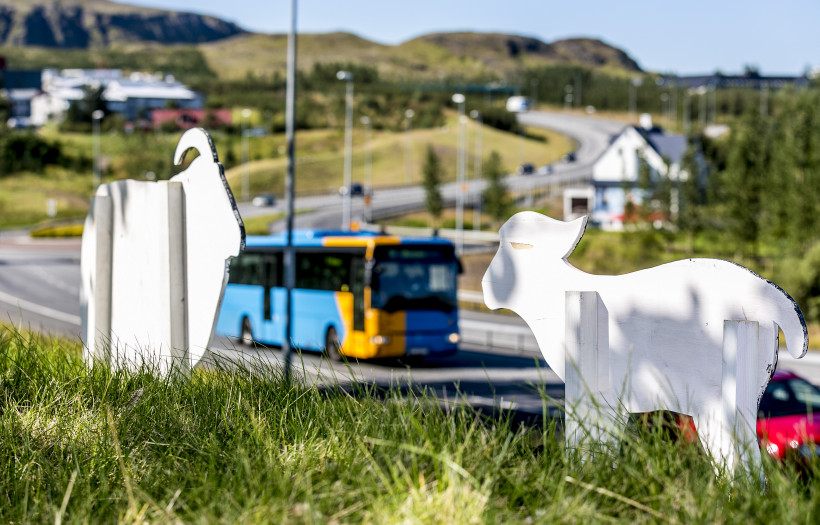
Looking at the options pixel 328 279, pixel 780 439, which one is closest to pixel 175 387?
pixel 780 439

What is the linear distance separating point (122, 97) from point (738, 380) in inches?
5836

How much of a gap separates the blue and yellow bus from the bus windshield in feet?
0.06

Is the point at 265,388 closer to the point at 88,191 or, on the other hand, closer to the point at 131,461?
the point at 131,461

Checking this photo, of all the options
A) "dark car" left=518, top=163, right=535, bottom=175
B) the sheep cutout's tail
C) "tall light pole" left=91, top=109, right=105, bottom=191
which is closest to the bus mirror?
the sheep cutout's tail

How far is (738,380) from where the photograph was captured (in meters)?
4.83

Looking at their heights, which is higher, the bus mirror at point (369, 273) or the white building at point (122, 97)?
the white building at point (122, 97)

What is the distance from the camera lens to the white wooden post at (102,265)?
7.80 meters

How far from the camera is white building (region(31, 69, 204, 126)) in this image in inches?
5595

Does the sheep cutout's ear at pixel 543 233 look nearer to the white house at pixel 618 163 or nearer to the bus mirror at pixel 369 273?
the bus mirror at pixel 369 273

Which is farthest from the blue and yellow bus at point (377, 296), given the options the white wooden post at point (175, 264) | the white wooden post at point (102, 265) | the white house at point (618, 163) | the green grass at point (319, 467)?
the white house at point (618, 163)

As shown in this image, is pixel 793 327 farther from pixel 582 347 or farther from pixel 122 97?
pixel 122 97

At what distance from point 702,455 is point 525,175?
9174 centimetres

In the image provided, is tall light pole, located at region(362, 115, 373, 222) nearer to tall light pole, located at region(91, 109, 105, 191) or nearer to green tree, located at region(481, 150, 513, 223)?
green tree, located at region(481, 150, 513, 223)

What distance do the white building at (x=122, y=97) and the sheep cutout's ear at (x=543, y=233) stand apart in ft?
435
